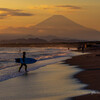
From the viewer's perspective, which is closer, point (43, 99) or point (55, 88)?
point (43, 99)

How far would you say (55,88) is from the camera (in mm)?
14984

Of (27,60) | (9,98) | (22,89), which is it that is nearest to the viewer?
(9,98)

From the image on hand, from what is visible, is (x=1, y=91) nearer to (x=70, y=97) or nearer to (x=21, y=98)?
(x=21, y=98)

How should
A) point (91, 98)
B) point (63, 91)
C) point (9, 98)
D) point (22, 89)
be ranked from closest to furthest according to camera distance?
point (91, 98) < point (9, 98) < point (63, 91) < point (22, 89)

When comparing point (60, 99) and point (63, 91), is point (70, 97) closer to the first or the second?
point (60, 99)

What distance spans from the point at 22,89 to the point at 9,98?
93.8 inches

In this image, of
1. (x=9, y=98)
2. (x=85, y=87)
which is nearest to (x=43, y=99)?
(x=9, y=98)

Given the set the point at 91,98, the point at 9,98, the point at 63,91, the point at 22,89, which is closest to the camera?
the point at 91,98

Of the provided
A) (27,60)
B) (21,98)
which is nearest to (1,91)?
(21,98)

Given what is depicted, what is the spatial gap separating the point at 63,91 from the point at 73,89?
0.81m

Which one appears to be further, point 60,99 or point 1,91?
point 1,91

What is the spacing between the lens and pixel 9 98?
497 inches

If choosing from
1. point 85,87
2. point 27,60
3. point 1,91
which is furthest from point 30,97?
point 27,60

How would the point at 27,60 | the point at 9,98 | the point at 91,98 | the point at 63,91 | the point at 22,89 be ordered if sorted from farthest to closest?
the point at 27,60 < the point at 22,89 < the point at 63,91 < the point at 9,98 < the point at 91,98
